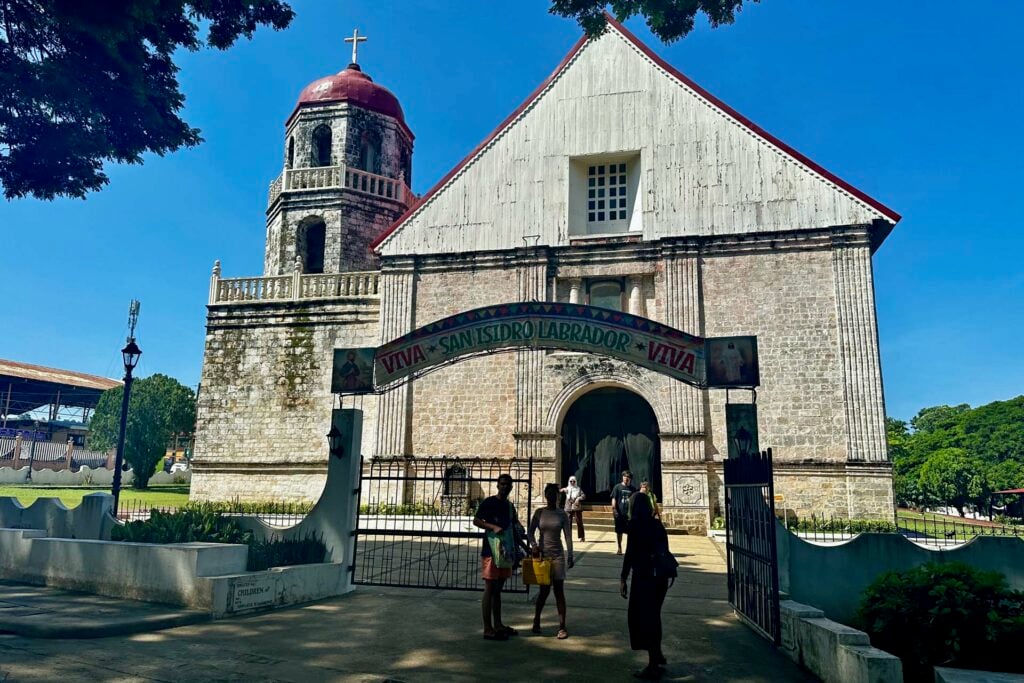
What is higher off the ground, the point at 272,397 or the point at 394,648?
the point at 272,397

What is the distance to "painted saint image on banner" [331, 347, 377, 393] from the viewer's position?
1123cm

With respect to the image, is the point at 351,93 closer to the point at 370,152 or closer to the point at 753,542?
the point at 370,152

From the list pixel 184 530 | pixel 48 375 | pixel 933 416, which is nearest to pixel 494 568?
pixel 184 530

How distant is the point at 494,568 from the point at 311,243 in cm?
2145

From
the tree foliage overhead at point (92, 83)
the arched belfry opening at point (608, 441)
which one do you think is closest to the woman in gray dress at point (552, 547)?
the tree foliage overhead at point (92, 83)

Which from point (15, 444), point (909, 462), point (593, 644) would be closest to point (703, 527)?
point (593, 644)

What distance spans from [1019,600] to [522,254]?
1649cm

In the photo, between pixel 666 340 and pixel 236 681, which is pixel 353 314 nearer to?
pixel 666 340

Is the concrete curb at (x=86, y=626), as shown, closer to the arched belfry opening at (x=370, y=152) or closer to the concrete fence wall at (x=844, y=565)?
the concrete fence wall at (x=844, y=565)

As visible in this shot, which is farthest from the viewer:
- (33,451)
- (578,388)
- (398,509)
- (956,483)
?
(33,451)

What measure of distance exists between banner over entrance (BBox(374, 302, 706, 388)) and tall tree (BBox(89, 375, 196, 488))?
32.2m

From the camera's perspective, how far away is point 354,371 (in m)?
11.3

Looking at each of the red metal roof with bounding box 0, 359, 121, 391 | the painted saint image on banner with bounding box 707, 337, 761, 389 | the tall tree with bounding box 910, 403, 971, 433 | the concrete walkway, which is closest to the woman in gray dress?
the concrete walkway

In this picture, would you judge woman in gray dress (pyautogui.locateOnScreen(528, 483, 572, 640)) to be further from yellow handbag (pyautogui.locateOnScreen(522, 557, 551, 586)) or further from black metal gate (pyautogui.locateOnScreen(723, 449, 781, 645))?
black metal gate (pyautogui.locateOnScreen(723, 449, 781, 645))
